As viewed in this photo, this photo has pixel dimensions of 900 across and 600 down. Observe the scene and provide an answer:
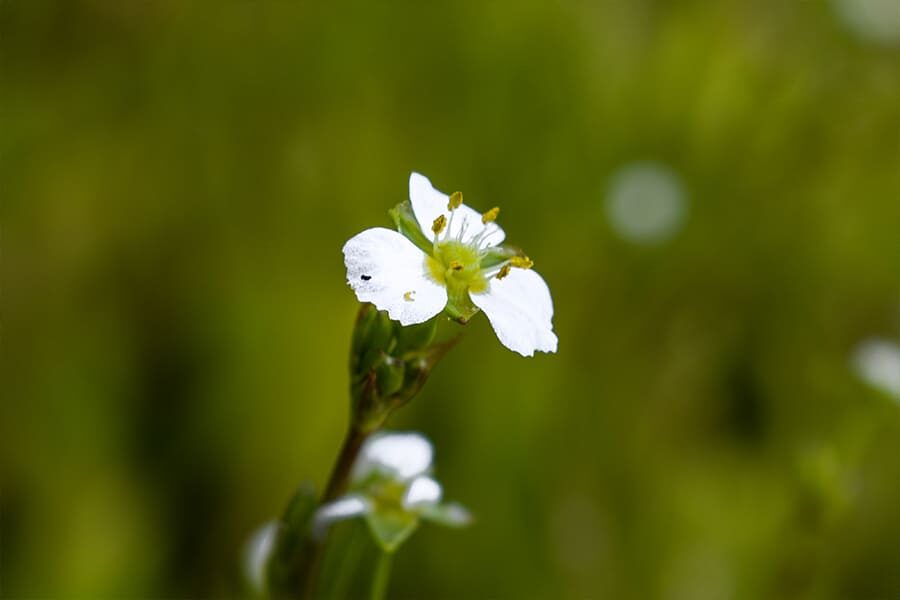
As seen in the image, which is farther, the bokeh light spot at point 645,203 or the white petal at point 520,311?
the bokeh light spot at point 645,203

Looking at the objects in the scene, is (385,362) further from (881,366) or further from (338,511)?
(881,366)

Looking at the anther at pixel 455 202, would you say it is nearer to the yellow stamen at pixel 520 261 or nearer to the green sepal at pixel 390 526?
the yellow stamen at pixel 520 261

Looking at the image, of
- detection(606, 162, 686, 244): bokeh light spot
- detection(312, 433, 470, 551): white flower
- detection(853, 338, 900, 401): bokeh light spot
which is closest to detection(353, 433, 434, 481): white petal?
detection(312, 433, 470, 551): white flower

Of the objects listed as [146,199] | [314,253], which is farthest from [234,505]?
[146,199]

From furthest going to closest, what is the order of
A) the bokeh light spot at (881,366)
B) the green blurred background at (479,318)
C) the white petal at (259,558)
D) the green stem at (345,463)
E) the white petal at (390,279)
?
the green blurred background at (479,318) → the bokeh light spot at (881,366) → the white petal at (259,558) → the green stem at (345,463) → the white petal at (390,279)

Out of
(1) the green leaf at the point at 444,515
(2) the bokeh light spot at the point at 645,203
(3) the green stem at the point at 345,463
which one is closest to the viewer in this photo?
(3) the green stem at the point at 345,463

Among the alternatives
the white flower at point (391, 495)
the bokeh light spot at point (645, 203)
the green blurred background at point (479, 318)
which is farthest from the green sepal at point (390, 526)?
the bokeh light spot at point (645, 203)

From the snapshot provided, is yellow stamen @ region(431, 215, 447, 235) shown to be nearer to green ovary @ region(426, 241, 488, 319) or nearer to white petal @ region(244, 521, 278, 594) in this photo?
green ovary @ region(426, 241, 488, 319)
